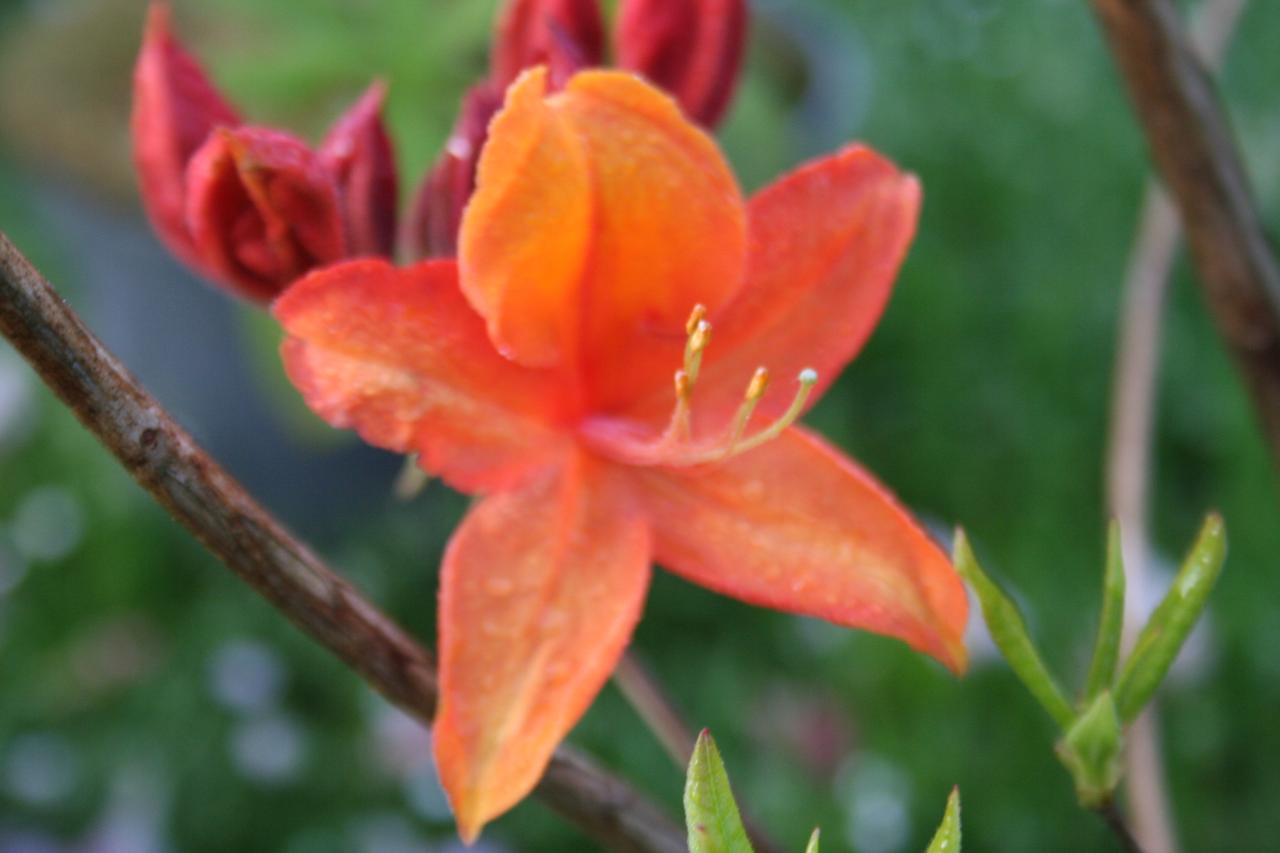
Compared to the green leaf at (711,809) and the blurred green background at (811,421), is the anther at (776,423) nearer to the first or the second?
the green leaf at (711,809)

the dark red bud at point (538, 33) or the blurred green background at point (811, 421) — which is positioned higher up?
the dark red bud at point (538, 33)

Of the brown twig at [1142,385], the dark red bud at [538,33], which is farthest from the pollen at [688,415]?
the brown twig at [1142,385]

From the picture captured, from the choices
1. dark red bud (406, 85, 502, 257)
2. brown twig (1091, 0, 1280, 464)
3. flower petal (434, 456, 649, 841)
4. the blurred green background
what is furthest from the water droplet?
the blurred green background

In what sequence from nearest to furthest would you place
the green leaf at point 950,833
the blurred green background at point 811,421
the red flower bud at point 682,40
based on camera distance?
the green leaf at point 950,833, the red flower bud at point 682,40, the blurred green background at point 811,421

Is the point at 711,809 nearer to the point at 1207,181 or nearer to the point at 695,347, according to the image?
the point at 695,347

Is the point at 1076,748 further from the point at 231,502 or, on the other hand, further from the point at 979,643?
the point at 979,643

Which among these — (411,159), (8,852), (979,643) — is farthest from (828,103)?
(8,852)

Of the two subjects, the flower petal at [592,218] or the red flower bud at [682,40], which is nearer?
the flower petal at [592,218]
